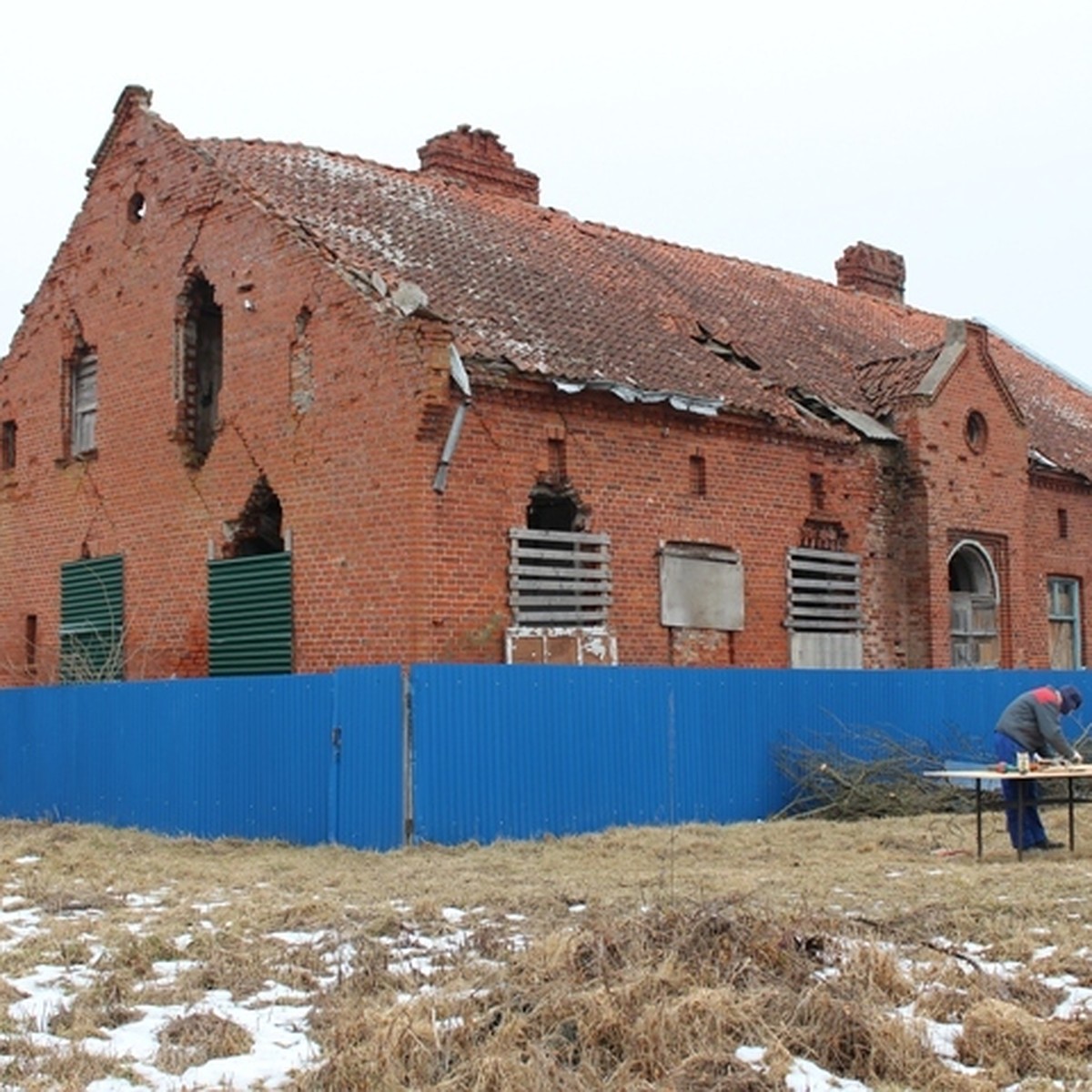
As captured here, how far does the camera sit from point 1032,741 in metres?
13.9

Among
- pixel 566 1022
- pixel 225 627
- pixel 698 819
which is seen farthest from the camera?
pixel 225 627

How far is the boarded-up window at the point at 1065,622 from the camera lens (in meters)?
24.4

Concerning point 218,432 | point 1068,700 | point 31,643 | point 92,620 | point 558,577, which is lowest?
point 1068,700

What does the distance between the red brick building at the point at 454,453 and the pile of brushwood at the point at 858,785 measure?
7.72ft

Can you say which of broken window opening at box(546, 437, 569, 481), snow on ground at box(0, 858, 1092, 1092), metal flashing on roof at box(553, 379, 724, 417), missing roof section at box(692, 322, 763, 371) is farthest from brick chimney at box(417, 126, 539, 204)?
snow on ground at box(0, 858, 1092, 1092)

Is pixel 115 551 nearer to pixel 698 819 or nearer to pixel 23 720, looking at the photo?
pixel 23 720

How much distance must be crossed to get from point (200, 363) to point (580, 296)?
4835 mm

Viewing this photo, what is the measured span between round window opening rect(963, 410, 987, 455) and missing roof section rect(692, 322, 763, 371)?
3276 mm

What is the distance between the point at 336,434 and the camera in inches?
677

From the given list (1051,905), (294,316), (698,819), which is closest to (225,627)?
(294,316)

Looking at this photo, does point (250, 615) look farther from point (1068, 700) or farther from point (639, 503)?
point (1068, 700)

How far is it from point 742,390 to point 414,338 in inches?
206

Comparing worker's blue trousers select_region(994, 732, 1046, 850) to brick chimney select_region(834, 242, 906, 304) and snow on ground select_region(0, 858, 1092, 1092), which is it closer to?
snow on ground select_region(0, 858, 1092, 1092)

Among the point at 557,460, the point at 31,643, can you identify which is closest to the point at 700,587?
the point at 557,460
